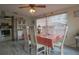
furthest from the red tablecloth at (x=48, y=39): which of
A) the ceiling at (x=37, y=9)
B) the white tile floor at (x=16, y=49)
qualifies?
the ceiling at (x=37, y=9)

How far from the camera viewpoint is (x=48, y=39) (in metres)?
1.86

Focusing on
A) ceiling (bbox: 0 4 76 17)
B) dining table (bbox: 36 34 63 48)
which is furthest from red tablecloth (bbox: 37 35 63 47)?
ceiling (bbox: 0 4 76 17)

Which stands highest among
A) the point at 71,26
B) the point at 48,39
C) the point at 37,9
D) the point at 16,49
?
the point at 37,9

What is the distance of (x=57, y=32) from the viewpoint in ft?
5.97

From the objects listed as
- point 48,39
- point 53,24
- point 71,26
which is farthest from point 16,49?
point 71,26

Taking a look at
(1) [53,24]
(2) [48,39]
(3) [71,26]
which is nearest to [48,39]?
(2) [48,39]

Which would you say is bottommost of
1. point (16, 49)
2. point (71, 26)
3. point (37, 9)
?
point (16, 49)

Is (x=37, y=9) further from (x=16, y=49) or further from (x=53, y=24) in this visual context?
(x=16, y=49)

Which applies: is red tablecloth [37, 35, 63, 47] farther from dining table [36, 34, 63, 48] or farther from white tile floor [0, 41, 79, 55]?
white tile floor [0, 41, 79, 55]

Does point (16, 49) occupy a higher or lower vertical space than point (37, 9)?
lower

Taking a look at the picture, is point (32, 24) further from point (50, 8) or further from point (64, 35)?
point (64, 35)

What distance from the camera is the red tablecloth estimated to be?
1837 millimetres

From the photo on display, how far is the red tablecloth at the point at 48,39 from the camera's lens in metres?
1.84

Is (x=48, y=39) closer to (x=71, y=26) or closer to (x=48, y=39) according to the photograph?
(x=48, y=39)
